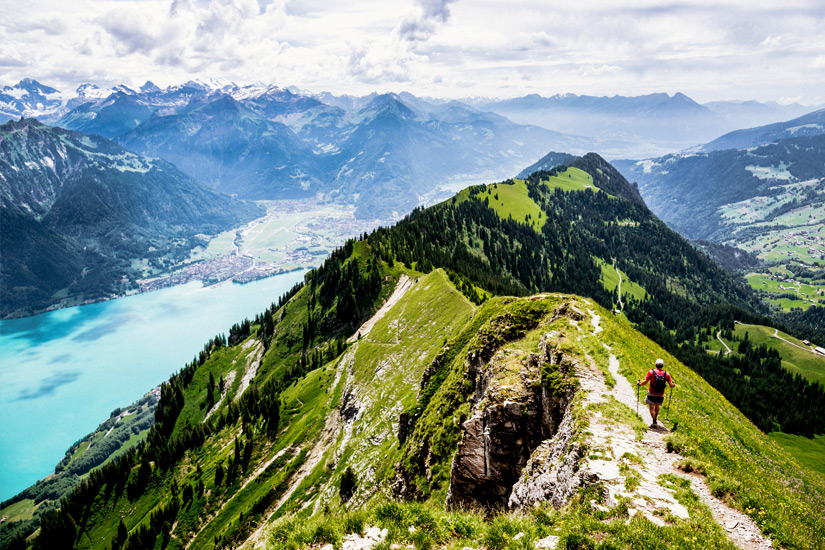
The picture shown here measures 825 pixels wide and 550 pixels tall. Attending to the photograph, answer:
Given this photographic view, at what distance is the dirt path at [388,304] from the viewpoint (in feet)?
336

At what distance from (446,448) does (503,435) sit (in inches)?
275

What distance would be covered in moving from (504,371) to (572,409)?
288 inches

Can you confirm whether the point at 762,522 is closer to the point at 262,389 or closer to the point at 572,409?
the point at 572,409

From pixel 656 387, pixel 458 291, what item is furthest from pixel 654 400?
pixel 458 291

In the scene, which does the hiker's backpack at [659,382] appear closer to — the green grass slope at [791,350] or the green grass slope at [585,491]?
the green grass slope at [585,491]

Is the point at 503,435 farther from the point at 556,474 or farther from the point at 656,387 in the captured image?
the point at 656,387

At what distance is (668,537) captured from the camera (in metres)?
11.5

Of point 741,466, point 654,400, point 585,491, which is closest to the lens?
point 585,491

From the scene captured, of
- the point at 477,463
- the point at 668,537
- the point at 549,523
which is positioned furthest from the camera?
the point at 477,463

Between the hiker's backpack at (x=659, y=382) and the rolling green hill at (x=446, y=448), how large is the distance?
7.02ft

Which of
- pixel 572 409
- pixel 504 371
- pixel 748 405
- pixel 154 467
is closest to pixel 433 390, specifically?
pixel 504 371

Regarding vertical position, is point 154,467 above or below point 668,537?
below

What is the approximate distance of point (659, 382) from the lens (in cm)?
1872

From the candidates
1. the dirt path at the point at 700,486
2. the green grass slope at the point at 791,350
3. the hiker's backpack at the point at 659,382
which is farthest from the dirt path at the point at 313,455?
the green grass slope at the point at 791,350
